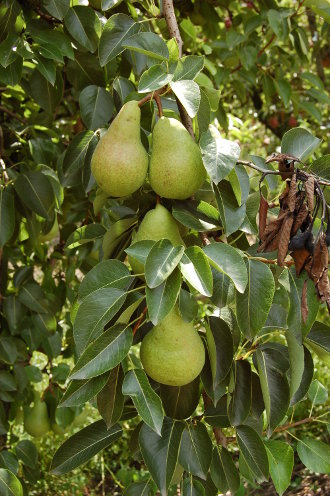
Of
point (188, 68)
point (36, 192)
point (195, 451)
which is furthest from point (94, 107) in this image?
point (195, 451)

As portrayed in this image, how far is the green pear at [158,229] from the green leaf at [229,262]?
0.27 ft

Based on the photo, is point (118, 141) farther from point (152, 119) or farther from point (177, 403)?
point (177, 403)

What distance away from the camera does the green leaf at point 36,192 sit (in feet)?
4.81

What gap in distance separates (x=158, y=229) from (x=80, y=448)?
0.42m

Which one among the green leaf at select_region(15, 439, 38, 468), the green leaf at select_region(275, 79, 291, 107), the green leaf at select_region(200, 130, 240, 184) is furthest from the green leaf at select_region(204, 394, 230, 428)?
the green leaf at select_region(275, 79, 291, 107)

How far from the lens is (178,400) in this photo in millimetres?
1024

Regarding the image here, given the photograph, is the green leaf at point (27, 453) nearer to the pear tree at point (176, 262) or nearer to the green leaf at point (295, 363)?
the pear tree at point (176, 262)

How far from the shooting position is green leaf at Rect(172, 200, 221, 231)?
0.93 meters

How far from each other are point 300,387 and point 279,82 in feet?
4.48

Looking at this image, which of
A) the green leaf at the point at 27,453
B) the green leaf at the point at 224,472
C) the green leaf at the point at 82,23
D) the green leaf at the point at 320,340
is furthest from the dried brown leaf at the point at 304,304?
the green leaf at the point at 27,453

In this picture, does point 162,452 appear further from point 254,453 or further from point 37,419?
point 37,419

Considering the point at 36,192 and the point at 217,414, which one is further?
the point at 36,192

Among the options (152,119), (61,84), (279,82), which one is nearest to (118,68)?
(61,84)

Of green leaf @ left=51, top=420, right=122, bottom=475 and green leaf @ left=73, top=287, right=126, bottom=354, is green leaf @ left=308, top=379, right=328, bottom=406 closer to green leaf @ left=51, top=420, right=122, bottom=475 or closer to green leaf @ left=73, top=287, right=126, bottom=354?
green leaf @ left=51, top=420, right=122, bottom=475
